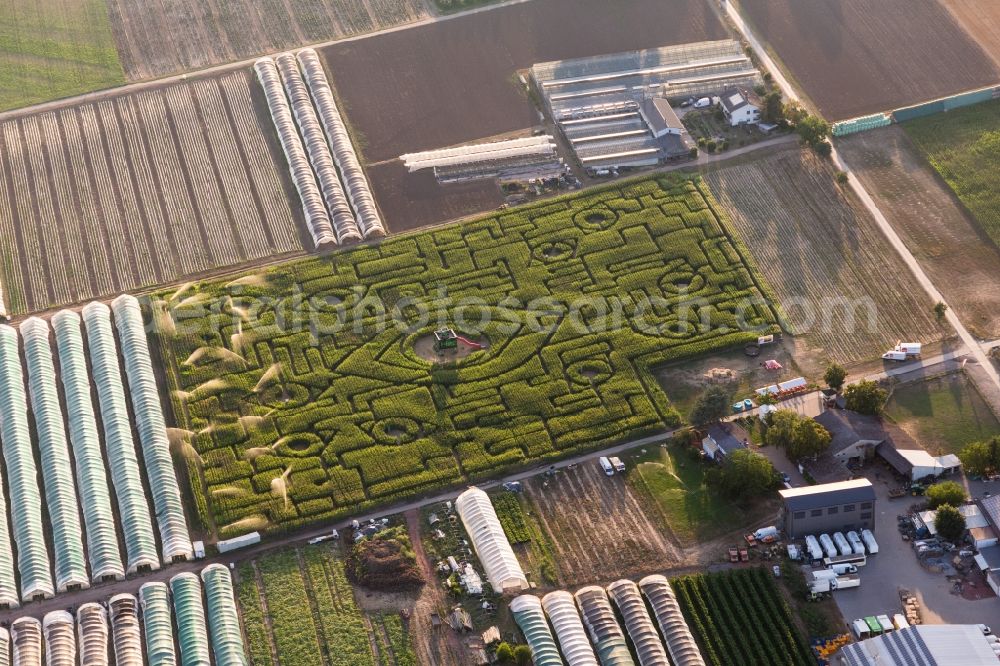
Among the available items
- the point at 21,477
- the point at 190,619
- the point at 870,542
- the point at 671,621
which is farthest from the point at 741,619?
the point at 21,477

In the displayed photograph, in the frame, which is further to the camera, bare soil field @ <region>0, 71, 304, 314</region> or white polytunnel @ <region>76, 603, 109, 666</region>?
bare soil field @ <region>0, 71, 304, 314</region>

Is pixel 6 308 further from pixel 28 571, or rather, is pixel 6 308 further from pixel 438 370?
pixel 438 370

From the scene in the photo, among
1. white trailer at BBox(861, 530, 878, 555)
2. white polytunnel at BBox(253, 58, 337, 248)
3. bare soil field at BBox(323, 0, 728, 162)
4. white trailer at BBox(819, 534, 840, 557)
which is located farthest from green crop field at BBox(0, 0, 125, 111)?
white trailer at BBox(861, 530, 878, 555)

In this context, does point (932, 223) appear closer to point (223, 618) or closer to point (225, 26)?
point (223, 618)

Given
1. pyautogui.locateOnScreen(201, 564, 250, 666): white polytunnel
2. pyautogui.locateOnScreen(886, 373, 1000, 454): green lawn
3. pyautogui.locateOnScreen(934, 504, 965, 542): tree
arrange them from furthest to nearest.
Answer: pyautogui.locateOnScreen(886, 373, 1000, 454): green lawn
pyautogui.locateOnScreen(934, 504, 965, 542): tree
pyautogui.locateOnScreen(201, 564, 250, 666): white polytunnel

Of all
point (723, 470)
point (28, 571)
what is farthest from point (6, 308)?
point (723, 470)

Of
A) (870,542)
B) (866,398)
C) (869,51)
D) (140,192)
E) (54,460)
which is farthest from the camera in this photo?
(869,51)

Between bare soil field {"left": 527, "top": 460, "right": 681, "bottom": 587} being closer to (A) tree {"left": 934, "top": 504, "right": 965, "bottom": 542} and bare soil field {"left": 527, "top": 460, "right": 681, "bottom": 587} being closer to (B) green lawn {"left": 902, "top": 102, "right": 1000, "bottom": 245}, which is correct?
(A) tree {"left": 934, "top": 504, "right": 965, "bottom": 542}
